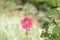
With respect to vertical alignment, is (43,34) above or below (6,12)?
above

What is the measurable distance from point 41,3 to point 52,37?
365 centimetres

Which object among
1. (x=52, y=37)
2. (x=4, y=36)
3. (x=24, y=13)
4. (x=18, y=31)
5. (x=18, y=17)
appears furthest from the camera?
(x=24, y=13)

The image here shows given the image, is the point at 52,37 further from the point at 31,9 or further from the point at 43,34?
the point at 31,9

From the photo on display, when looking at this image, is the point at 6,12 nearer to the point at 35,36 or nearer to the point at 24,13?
the point at 24,13

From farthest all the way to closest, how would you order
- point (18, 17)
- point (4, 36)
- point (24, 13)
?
point (24, 13), point (18, 17), point (4, 36)

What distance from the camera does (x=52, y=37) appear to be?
338cm

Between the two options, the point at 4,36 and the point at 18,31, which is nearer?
the point at 4,36

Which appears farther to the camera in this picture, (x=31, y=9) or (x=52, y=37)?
(x=31, y=9)

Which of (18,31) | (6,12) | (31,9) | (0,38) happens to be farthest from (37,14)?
(0,38)

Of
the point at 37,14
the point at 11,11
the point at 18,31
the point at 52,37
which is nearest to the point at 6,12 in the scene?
the point at 11,11

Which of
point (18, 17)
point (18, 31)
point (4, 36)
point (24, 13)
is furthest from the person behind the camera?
point (24, 13)

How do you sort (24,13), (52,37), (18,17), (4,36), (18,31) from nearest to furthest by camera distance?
(52,37) < (4,36) < (18,31) < (18,17) < (24,13)

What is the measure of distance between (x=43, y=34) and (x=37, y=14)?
3.21 metres

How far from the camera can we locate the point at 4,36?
12.0 ft
